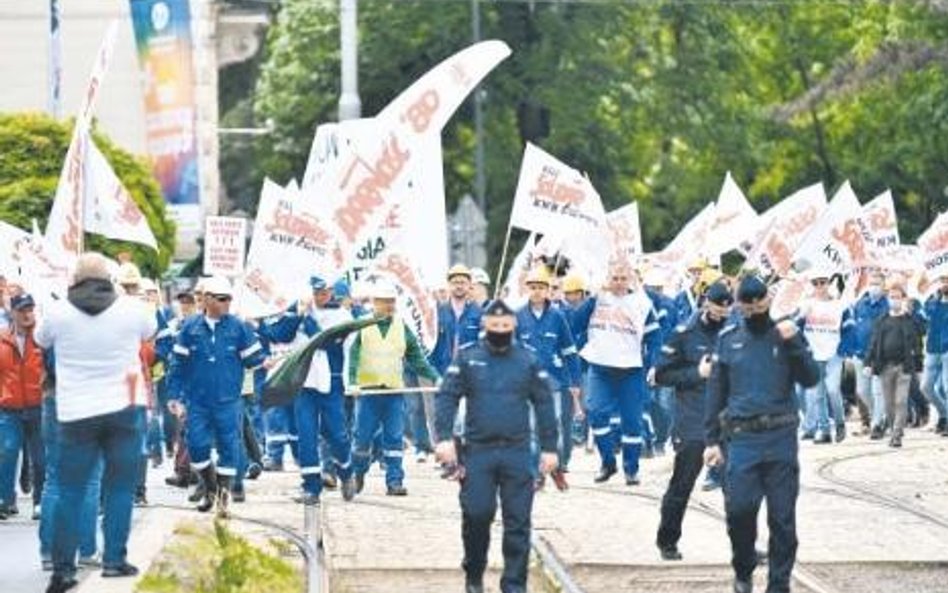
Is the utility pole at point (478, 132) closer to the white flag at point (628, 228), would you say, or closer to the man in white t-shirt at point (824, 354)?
the white flag at point (628, 228)

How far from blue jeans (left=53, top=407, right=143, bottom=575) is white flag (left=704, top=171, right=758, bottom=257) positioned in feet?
66.3

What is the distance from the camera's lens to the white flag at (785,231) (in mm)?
26969

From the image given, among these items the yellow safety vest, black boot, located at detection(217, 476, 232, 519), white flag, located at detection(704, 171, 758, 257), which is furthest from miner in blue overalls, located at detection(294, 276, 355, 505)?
white flag, located at detection(704, 171, 758, 257)

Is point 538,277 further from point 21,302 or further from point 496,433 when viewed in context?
point 496,433

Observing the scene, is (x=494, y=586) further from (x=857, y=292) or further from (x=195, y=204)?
(x=195, y=204)

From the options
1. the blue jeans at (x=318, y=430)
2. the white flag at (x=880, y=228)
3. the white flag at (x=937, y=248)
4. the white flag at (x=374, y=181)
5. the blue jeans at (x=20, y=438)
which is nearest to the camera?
the blue jeans at (x=20, y=438)

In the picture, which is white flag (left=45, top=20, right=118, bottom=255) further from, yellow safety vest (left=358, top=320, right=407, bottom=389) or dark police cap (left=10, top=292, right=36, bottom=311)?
yellow safety vest (left=358, top=320, right=407, bottom=389)

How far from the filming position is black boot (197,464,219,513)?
921 inches

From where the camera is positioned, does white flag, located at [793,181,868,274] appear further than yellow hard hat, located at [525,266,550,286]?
Yes

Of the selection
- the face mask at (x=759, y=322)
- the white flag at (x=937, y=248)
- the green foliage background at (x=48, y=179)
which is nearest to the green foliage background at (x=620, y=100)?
the green foliage background at (x=48, y=179)

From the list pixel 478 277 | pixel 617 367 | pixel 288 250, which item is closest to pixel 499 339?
pixel 288 250

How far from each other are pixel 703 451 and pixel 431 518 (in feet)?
13.4

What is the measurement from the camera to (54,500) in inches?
701

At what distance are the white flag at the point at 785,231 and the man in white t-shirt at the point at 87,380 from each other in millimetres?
9593
